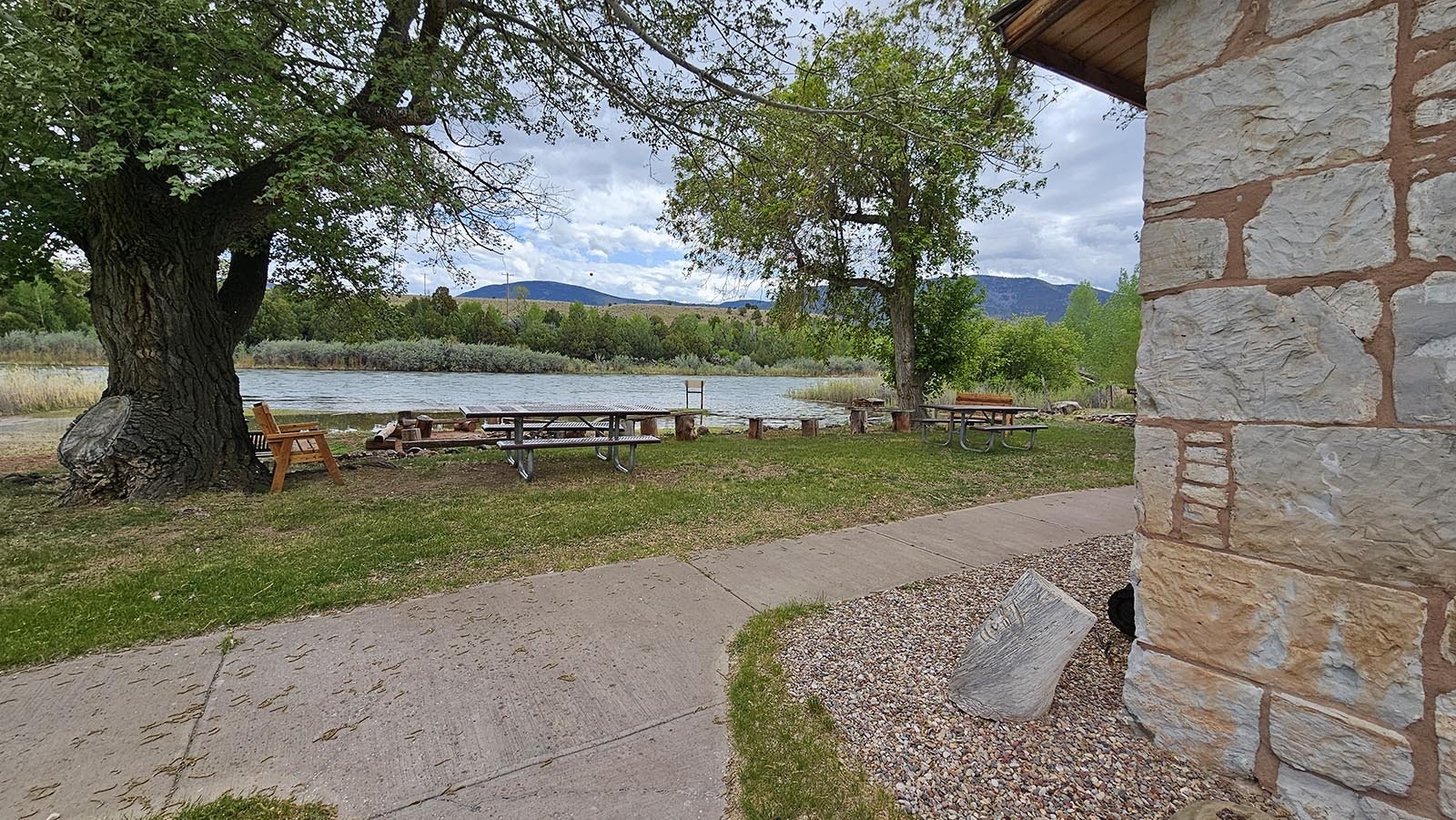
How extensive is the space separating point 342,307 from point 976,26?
34.8ft

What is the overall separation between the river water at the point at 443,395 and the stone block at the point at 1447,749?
1251cm

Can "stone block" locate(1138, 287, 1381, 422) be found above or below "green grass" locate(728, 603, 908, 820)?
above

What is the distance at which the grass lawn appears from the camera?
306 centimetres

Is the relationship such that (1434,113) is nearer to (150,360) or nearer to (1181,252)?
(1181,252)

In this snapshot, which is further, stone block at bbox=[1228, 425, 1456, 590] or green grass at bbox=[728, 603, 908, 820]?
green grass at bbox=[728, 603, 908, 820]

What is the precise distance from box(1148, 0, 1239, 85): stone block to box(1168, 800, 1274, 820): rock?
87.8 inches

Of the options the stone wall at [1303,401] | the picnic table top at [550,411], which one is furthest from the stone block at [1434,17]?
the picnic table top at [550,411]

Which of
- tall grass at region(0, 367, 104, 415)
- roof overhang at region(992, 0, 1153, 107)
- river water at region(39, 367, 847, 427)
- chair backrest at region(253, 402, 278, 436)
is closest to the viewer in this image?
roof overhang at region(992, 0, 1153, 107)

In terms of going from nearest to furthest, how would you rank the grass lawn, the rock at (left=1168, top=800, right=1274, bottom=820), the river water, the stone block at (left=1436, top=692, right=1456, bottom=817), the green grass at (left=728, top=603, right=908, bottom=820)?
the stone block at (left=1436, top=692, right=1456, bottom=817), the rock at (left=1168, top=800, right=1274, bottom=820), the green grass at (left=728, top=603, right=908, bottom=820), the grass lawn, the river water

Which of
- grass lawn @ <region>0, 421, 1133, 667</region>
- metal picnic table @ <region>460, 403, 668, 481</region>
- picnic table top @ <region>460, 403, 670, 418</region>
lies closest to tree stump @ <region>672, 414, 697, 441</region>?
grass lawn @ <region>0, 421, 1133, 667</region>

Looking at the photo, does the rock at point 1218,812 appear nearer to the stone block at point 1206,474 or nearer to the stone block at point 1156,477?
the stone block at point 1156,477

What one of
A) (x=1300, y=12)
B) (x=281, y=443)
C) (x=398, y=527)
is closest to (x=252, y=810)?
(x=398, y=527)

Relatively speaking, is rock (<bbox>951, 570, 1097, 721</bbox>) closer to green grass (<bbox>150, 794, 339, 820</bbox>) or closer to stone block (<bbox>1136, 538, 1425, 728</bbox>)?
stone block (<bbox>1136, 538, 1425, 728</bbox>)

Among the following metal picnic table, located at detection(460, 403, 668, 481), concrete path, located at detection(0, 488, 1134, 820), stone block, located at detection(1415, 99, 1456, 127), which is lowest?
concrete path, located at detection(0, 488, 1134, 820)
